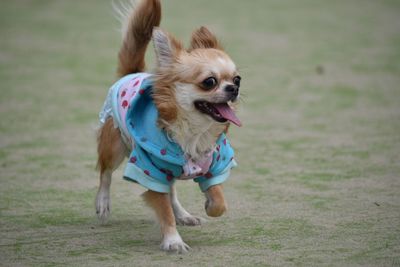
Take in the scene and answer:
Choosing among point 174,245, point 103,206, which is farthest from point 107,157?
point 174,245

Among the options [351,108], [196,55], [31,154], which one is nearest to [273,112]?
[351,108]

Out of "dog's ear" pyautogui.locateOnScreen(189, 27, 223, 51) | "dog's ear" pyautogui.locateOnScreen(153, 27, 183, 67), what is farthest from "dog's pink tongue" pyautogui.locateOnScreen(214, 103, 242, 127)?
"dog's ear" pyautogui.locateOnScreen(189, 27, 223, 51)

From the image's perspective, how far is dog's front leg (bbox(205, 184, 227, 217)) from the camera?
12.4ft

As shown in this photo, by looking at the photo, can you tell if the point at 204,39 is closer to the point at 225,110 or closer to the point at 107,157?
the point at 225,110

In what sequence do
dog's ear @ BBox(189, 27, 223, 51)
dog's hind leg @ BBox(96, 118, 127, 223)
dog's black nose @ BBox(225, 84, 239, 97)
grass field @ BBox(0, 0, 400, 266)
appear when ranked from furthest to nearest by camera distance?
dog's hind leg @ BBox(96, 118, 127, 223)
dog's ear @ BBox(189, 27, 223, 51)
grass field @ BBox(0, 0, 400, 266)
dog's black nose @ BBox(225, 84, 239, 97)

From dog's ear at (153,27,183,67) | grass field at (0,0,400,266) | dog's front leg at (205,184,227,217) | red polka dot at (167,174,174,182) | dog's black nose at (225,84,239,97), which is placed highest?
dog's ear at (153,27,183,67)

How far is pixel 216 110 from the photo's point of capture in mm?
3682

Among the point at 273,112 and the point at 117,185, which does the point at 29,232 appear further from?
the point at 273,112

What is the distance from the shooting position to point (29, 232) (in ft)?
13.3

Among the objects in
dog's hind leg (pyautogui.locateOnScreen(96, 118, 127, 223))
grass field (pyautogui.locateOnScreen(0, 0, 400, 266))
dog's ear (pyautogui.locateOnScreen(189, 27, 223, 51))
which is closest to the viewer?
grass field (pyautogui.locateOnScreen(0, 0, 400, 266))

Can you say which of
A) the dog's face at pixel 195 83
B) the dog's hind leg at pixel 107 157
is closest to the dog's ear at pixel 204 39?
the dog's face at pixel 195 83

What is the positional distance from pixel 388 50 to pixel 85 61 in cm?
378

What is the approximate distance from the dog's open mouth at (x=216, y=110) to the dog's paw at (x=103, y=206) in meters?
0.93

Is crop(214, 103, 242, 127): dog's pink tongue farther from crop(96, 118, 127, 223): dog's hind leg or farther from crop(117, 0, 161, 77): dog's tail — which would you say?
crop(117, 0, 161, 77): dog's tail
